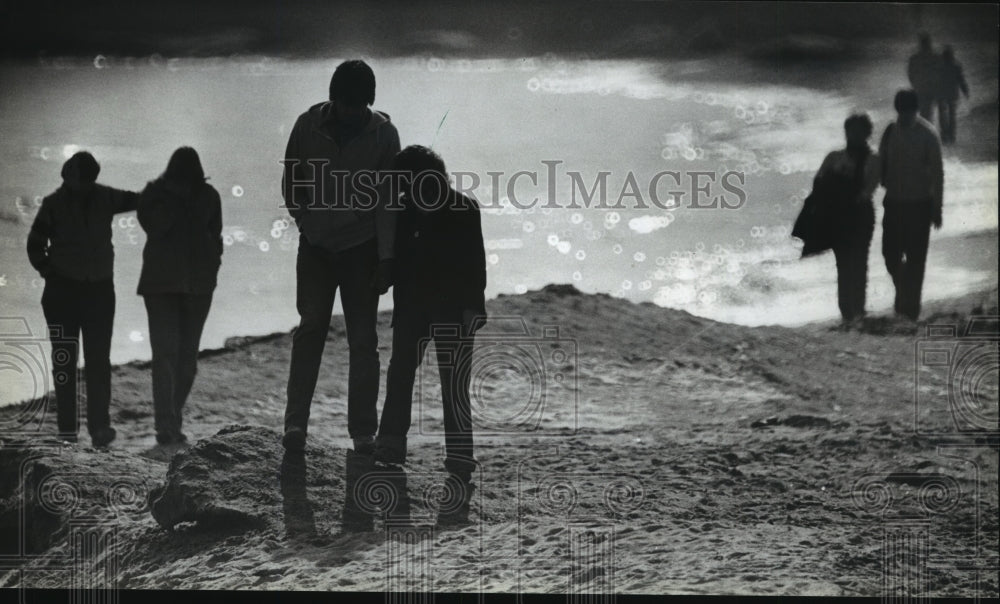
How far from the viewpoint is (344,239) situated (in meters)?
4.89

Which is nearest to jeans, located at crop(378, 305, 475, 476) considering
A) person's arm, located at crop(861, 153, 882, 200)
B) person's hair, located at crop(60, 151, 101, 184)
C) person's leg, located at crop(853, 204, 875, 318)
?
person's hair, located at crop(60, 151, 101, 184)

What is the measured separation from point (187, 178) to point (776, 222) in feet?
7.55

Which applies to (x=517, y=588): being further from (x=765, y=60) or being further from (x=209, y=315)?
(x=765, y=60)

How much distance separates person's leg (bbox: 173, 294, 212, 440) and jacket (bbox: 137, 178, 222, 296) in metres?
0.04

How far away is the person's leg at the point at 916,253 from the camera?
197 inches

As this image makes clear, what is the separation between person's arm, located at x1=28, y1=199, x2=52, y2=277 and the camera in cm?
499

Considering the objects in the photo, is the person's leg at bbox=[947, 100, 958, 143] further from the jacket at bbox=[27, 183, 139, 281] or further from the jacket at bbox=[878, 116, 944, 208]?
the jacket at bbox=[27, 183, 139, 281]

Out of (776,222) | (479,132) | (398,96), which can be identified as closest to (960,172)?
(776,222)

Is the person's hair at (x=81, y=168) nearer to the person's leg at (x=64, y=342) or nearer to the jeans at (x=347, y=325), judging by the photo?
the person's leg at (x=64, y=342)

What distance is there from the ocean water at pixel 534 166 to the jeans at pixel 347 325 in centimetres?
9

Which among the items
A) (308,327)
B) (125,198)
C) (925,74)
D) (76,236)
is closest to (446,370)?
(308,327)

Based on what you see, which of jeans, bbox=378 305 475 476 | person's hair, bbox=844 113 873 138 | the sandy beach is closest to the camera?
the sandy beach

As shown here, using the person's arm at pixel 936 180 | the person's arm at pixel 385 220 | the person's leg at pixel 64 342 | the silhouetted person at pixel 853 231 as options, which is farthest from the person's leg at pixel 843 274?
the person's leg at pixel 64 342

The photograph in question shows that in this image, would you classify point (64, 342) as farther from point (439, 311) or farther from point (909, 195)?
point (909, 195)
